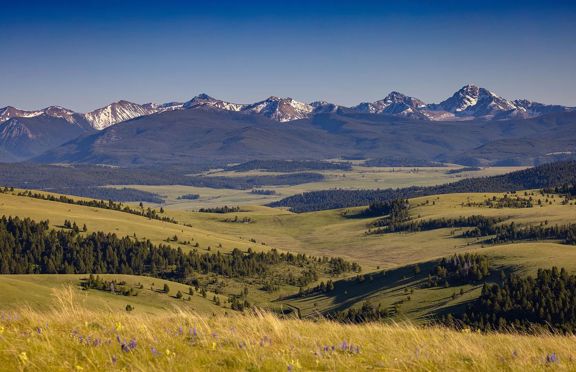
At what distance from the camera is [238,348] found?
581 inches

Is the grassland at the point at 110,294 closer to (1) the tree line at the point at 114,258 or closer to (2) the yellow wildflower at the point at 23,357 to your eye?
(1) the tree line at the point at 114,258

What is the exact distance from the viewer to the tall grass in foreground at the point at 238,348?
13.3 meters

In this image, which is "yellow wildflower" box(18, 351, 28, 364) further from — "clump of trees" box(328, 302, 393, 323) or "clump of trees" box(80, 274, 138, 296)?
"clump of trees" box(80, 274, 138, 296)

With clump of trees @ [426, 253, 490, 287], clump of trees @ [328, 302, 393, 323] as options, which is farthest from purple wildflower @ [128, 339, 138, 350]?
clump of trees @ [426, 253, 490, 287]

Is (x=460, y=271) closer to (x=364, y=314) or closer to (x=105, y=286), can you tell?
(x=364, y=314)

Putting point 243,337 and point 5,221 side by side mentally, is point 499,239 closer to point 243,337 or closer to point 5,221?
point 5,221

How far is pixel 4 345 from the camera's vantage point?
14.0m

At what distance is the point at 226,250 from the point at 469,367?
6423 inches

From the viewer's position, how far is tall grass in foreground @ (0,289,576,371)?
523 inches

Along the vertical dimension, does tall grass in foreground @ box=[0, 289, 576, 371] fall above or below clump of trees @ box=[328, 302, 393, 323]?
above

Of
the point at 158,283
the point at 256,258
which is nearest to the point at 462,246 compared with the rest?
the point at 256,258

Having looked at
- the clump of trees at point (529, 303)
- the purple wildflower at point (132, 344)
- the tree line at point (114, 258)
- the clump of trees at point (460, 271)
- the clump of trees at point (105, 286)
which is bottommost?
the tree line at point (114, 258)

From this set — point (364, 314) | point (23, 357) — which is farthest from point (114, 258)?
point (23, 357)

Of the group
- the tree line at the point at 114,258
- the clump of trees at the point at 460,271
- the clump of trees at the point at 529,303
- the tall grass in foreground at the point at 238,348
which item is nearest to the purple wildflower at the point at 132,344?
the tall grass in foreground at the point at 238,348
